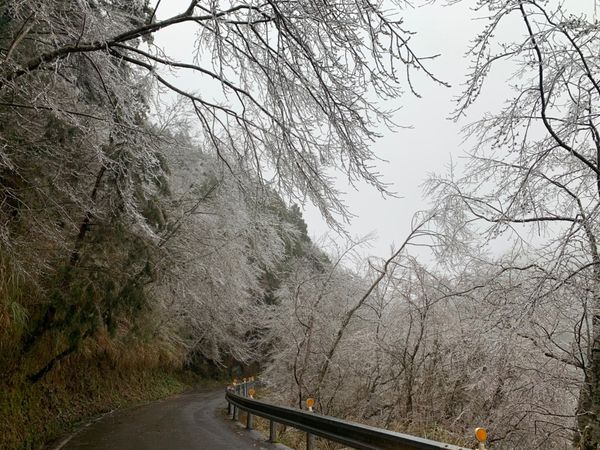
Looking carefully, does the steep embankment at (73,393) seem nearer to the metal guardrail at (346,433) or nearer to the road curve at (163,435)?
the road curve at (163,435)

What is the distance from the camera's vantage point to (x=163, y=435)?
11484 mm

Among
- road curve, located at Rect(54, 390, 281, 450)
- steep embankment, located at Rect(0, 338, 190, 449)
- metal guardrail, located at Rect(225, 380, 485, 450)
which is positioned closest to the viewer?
Answer: metal guardrail, located at Rect(225, 380, 485, 450)

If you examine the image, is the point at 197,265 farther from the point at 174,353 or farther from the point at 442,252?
the point at 174,353

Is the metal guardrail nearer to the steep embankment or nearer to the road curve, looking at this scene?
the road curve

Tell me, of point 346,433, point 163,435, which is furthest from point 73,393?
point 346,433

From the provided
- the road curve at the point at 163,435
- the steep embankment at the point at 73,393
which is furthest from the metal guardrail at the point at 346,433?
the steep embankment at the point at 73,393

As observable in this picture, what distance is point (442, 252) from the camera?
13.5 m

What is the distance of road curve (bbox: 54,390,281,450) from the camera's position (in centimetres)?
984

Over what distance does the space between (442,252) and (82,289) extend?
8.57m

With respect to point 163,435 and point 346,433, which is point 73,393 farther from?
point 346,433

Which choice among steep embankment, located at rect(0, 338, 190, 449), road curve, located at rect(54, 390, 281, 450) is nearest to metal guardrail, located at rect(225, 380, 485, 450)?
road curve, located at rect(54, 390, 281, 450)

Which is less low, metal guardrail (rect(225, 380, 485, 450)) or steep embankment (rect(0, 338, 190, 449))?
metal guardrail (rect(225, 380, 485, 450))

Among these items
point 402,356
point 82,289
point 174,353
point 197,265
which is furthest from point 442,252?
point 174,353

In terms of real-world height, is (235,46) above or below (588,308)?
above
